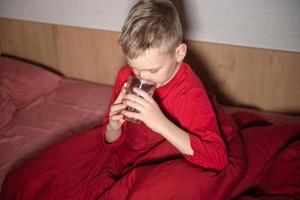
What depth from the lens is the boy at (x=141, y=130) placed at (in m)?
0.94

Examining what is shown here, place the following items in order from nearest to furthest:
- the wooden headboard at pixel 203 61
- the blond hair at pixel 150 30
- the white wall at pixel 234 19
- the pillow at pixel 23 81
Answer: the blond hair at pixel 150 30
the white wall at pixel 234 19
the wooden headboard at pixel 203 61
the pillow at pixel 23 81

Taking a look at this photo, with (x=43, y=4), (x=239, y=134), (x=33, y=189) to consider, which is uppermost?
(x=43, y=4)

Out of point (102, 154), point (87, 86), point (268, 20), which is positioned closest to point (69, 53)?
point (87, 86)

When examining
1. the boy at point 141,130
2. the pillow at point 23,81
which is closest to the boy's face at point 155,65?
the boy at point 141,130

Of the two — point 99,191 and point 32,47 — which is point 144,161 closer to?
point 99,191

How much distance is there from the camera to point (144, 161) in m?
1.11

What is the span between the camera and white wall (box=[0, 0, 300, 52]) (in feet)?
4.69

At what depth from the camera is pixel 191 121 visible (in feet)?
3.35

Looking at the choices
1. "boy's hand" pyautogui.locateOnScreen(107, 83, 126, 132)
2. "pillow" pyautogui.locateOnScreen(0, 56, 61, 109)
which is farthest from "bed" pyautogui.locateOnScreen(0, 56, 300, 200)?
"boy's hand" pyautogui.locateOnScreen(107, 83, 126, 132)

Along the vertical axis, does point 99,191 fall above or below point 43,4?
below

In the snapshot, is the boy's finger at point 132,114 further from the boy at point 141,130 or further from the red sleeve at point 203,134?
the red sleeve at point 203,134

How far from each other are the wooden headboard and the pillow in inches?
6.4

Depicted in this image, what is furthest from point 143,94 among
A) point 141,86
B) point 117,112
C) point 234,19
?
point 234,19

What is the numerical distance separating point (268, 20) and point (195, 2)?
32 cm
